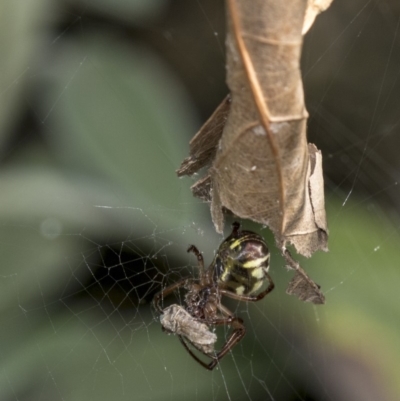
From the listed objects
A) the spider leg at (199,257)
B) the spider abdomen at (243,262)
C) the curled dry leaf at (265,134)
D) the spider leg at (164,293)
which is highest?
the curled dry leaf at (265,134)

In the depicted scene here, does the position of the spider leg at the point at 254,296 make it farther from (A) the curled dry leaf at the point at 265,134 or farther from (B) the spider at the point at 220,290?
(A) the curled dry leaf at the point at 265,134

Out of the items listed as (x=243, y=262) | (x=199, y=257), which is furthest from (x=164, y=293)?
(x=243, y=262)

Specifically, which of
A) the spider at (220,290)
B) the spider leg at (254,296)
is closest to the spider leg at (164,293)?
the spider at (220,290)

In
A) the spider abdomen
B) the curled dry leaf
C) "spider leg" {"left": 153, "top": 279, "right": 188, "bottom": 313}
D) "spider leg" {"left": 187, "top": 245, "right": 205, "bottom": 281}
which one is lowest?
"spider leg" {"left": 153, "top": 279, "right": 188, "bottom": 313}

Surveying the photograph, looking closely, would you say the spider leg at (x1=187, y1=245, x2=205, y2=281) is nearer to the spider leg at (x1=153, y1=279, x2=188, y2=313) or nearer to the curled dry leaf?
the spider leg at (x1=153, y1=279, x2=188, y2=313)

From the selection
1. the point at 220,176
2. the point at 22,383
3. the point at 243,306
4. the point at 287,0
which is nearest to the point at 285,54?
the point at 287,0

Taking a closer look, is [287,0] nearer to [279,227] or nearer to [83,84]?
[279,227]

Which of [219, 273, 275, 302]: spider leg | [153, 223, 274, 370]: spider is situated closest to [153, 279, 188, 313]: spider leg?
[153, 223, 274, 370]: spider

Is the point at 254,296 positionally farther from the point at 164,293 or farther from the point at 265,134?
the point at 265,134
